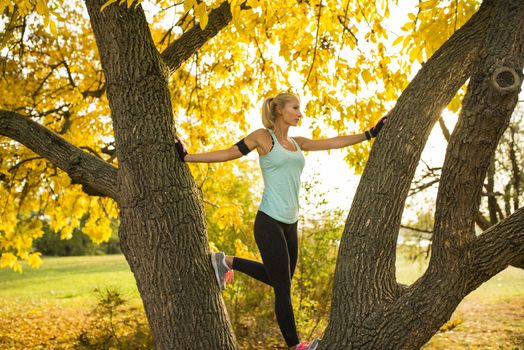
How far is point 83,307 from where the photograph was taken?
11938 mm

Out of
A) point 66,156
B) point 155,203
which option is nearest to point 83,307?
point 66,156

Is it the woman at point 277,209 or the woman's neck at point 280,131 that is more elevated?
the woman's neck at point 280,131

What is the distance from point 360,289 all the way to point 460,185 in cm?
78

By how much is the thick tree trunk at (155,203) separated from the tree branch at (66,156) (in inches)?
9.3

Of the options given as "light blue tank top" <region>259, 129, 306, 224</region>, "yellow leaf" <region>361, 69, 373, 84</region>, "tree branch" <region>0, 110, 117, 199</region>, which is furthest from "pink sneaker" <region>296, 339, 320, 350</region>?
"yellow leaf" <region>361, 69, 373, 84</region>

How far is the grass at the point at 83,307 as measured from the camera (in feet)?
27.7

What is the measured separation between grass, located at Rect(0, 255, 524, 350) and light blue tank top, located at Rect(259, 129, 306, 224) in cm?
435

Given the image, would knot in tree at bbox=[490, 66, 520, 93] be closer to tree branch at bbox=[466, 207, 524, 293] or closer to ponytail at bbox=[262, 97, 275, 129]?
tree branch at bbox=[466, 207, 524, 293]

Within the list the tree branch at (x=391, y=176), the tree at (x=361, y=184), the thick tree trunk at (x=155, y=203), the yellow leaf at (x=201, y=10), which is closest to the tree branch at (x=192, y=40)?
the tree at (x=361, y=184)

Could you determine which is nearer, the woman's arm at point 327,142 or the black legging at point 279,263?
the black legging at point 279,263

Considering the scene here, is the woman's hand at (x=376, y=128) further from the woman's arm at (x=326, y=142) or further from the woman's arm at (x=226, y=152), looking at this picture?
the woman's arm at (x=226, y=152)

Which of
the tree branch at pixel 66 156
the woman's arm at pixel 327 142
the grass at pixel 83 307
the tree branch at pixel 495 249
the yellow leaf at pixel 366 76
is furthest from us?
the grass at pixel 83 307

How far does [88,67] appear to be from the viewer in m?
→ 8.43

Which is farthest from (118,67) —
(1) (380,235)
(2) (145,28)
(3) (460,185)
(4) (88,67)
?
(4) (88,67)
